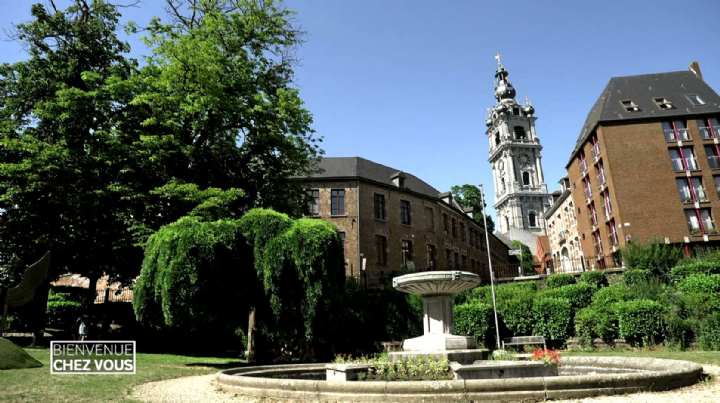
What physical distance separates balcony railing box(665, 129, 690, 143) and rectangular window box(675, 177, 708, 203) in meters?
2.97

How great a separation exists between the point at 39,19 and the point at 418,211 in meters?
27.2

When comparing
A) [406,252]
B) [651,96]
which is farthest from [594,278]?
[651,96]

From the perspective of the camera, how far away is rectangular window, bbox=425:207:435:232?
3647cm

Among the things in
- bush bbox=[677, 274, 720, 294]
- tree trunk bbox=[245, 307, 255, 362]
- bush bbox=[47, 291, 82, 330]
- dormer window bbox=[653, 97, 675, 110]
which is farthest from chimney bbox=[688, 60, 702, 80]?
bush bbox=[47, 291, 82, 330]

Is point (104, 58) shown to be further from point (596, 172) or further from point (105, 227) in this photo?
point (596, 172)

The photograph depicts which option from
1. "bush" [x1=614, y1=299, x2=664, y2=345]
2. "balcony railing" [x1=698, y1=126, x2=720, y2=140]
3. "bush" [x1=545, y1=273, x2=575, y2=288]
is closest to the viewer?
"bush" [x1=614, y1=299, x2=664, y2=345]

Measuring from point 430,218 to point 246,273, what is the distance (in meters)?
24.0

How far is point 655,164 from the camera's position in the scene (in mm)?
29984

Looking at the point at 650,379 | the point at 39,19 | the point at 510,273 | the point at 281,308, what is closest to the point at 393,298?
the point at 281,308

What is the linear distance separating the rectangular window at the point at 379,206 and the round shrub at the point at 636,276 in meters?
16.4

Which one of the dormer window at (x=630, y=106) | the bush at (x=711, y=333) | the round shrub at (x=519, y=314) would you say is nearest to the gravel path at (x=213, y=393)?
the bush at (x=711, y=333)

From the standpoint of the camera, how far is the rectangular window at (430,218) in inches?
1436

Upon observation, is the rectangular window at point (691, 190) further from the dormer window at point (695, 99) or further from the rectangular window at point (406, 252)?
the rectangular window at point (406, 252)

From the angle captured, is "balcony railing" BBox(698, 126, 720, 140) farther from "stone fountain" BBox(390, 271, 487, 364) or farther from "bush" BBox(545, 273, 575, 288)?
"stone fountain" BBox(390, 271, 487, 364)
